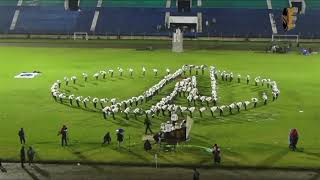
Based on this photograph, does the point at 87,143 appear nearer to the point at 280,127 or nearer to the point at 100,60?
the point at 280,127

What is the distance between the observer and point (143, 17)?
111688 millimetres

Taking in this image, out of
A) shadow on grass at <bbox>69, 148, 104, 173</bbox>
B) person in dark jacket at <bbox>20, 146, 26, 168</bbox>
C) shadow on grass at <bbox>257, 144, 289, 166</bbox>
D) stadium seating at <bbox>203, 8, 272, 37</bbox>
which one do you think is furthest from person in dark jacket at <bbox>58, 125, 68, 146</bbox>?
stadium seating at <bbox>203, 8, 272, 37</bbox>

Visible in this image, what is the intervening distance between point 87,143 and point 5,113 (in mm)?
11564

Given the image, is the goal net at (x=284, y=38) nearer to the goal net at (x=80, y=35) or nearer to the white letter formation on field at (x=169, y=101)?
the goal net at (x=80, y=35)

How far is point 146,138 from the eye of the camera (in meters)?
35.8

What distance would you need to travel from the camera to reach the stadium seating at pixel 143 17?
107 metres

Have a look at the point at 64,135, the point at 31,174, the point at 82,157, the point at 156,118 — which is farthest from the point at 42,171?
the point at 156,118

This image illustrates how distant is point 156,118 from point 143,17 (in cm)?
7245

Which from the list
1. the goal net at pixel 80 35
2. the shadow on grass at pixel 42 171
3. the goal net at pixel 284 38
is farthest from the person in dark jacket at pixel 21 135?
the goal net at pixel 284 38

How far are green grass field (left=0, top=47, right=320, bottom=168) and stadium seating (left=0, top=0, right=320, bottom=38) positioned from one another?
1309 inches

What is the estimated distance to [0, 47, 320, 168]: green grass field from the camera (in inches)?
1289

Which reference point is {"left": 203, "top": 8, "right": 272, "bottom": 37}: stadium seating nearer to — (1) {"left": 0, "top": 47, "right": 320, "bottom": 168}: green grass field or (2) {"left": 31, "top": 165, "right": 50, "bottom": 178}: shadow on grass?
(1) {"left": 0, "top": 47, "right": 320, "bottom": 168}: green grass field

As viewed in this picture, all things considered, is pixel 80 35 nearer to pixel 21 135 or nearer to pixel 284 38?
pixel 284 38

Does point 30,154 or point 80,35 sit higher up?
point 80,35
